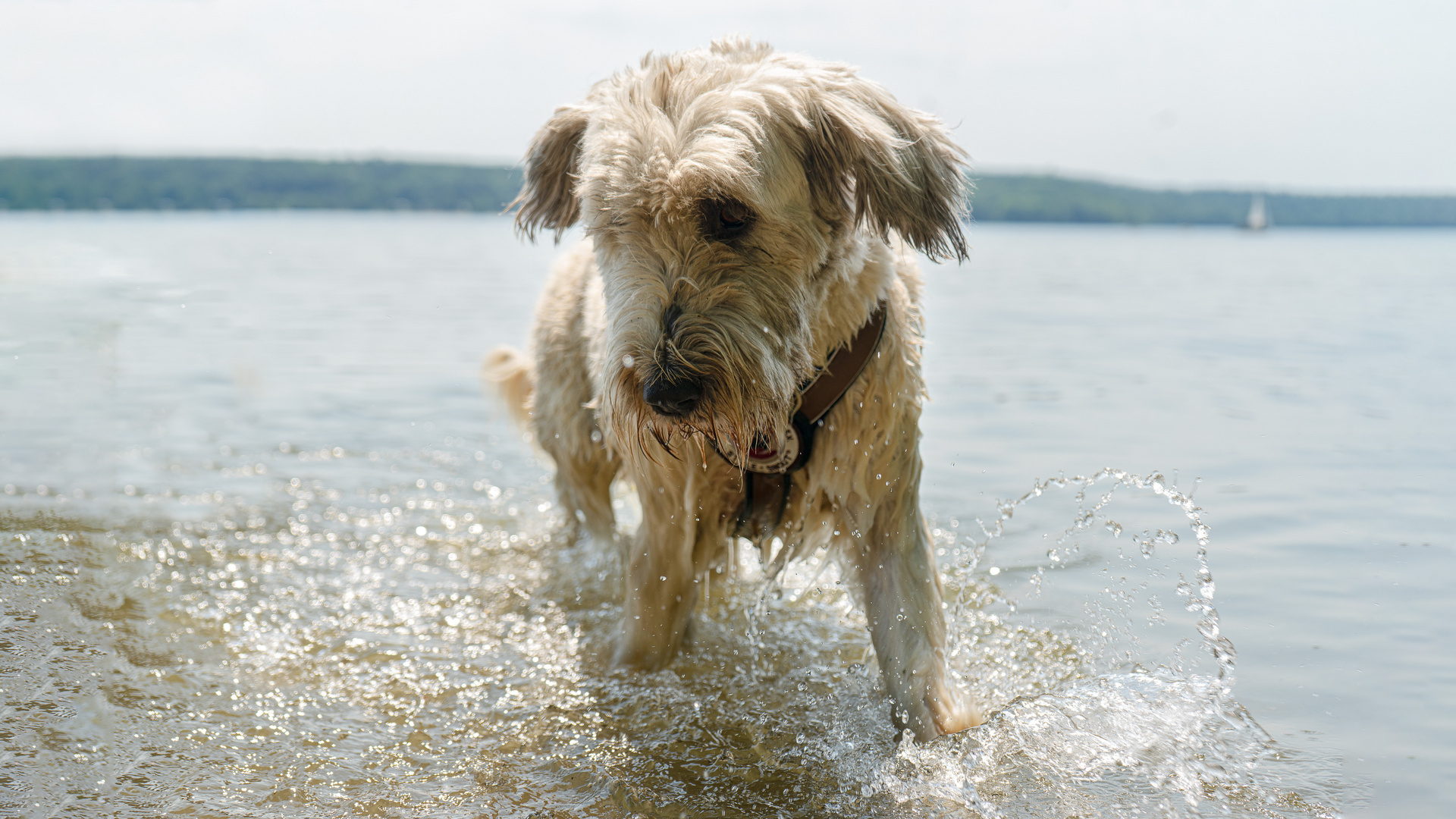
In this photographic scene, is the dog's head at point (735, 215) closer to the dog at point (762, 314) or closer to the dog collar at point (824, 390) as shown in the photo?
the dog at point (762, 314)

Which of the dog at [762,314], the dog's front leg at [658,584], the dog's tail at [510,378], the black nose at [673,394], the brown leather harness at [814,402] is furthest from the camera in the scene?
the dog's tail at [510,378]

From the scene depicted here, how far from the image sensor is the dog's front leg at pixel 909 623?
338 cm

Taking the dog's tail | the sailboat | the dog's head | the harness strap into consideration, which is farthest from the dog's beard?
the sailboat

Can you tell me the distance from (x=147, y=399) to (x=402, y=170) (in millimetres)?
46242

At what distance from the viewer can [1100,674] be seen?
12.6ft

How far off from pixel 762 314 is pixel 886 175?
0.61 metres

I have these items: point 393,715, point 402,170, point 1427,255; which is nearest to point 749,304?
point 393,715

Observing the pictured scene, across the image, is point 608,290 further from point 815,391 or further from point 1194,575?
point 1194,575

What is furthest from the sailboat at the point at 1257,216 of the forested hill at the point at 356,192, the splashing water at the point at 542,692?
the splashing water at the point at 542,692

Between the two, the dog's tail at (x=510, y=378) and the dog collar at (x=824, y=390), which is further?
the dog's tail at (x=510, y=378)

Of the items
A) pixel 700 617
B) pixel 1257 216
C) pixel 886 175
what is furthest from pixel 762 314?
pixel 1257 216

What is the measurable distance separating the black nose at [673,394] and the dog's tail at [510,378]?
3570mm

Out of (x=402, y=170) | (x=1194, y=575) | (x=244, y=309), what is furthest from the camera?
(x=402, y=170)

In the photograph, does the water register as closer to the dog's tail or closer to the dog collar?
the dog's tail
